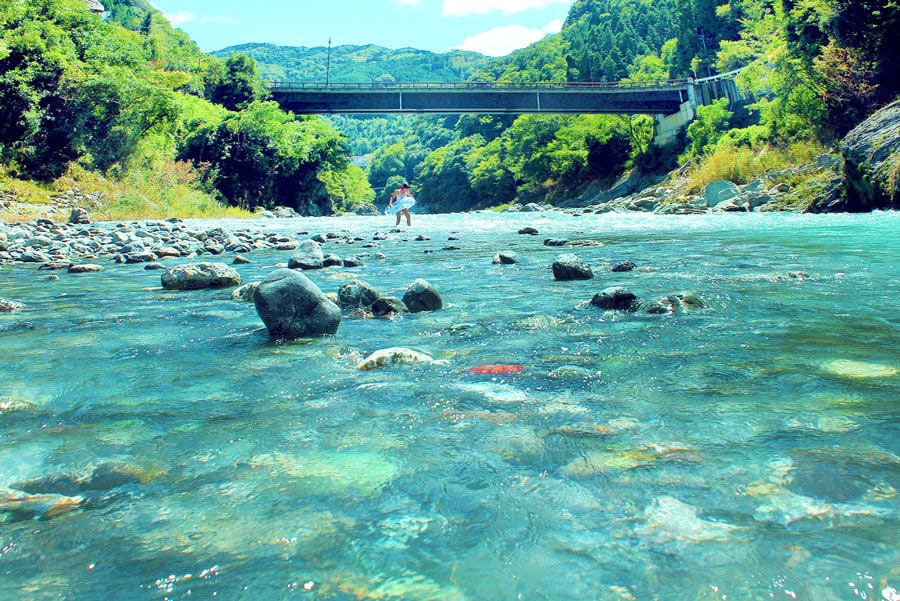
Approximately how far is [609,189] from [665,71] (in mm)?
35168

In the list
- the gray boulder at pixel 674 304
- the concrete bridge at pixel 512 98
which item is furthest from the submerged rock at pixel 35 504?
the concrete bridge at pixel 512 98

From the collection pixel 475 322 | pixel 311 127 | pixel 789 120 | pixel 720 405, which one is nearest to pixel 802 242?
pixel 475 322

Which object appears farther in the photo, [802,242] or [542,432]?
[802,242]

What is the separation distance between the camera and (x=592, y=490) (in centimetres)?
190

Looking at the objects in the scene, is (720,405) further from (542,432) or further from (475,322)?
(475,322)

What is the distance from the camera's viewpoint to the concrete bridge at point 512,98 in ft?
177

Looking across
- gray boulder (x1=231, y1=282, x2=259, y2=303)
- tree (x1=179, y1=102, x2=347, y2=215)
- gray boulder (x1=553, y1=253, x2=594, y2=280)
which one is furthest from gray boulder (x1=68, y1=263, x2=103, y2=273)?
tree (x1=179, y1=102, x2=347, y2=215)

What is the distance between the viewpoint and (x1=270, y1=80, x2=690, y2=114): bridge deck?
177 feet

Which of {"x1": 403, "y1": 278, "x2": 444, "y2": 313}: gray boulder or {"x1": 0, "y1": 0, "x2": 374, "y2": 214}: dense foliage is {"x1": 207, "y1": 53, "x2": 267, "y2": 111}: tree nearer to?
{"x1": 0, "y1": 0, "x2": 374, "y2": 214}: dense foliage

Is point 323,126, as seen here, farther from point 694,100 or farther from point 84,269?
point 84,269

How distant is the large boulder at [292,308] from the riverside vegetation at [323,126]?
53.7 feet

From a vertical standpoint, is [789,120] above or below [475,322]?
above

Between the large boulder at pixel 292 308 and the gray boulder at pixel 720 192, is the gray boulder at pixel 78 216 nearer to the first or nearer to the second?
the large boulder at pixel 292 308

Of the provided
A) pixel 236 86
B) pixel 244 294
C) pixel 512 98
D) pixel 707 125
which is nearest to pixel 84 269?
pixel 244 294
